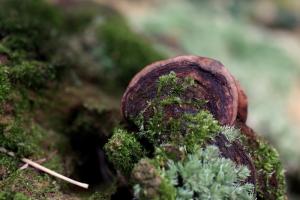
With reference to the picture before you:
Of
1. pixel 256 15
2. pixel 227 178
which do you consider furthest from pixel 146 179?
pixel 256 15

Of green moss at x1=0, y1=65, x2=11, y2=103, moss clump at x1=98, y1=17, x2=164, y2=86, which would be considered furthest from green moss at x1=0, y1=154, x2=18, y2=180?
moss clump at x1=98, y1=17, x2=164, y2=86

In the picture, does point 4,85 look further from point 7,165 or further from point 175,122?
point 175,122

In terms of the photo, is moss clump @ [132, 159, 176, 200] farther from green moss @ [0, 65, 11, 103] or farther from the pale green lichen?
green moss @ [0, 65, 11, 103]

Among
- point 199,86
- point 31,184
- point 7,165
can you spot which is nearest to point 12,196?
point 31,184

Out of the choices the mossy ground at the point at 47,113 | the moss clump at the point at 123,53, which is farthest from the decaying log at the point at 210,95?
the moss clump at the point at 123,53

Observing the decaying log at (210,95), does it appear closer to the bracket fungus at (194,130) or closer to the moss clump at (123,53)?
the bracket fungus at (194,130)

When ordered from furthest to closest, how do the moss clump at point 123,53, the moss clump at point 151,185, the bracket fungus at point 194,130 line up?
the moss clump at point 123,53
the bracket fungus at point 194,130
the moss clump at point 151,185
